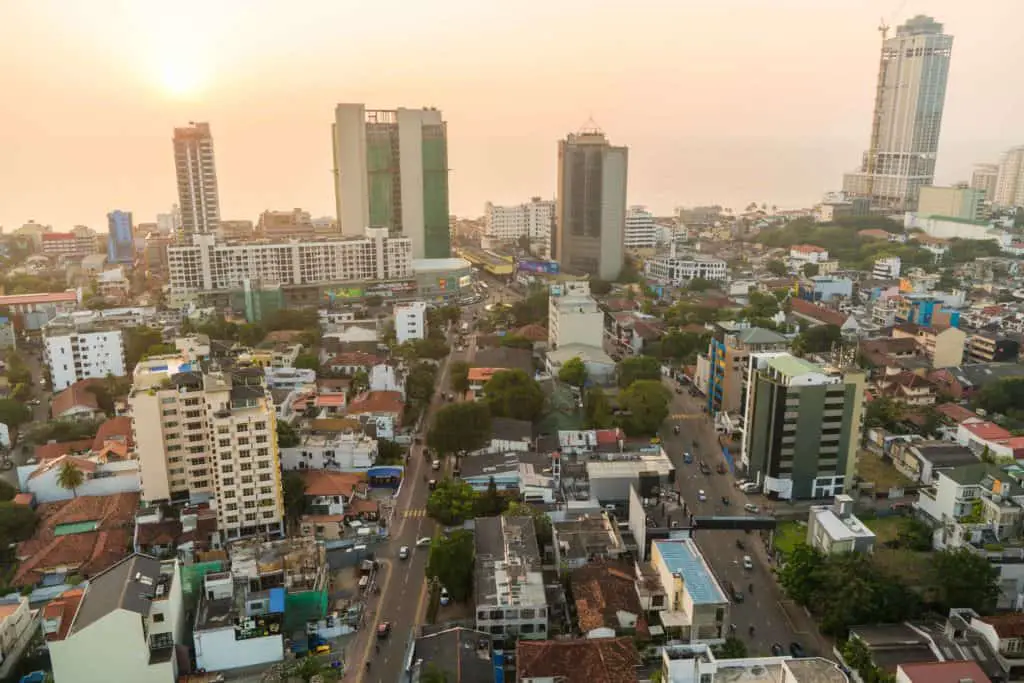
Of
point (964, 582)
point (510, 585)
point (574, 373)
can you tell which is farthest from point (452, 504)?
point (964, 582)

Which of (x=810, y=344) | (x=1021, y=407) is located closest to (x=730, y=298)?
(x=810, y=344)

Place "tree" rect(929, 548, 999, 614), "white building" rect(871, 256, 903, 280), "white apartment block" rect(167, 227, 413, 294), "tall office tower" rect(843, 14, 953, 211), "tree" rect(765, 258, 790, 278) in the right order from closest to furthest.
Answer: "tree" rect(929, 548, 999, 614)
"white apartment block" rect(167, 227, 413, 294)
"white building" rect(871, 256, 903, 280)
"tree" rect(765, 258, 790, 278)
"tall office tower" rect(843, 14, 953, 211)

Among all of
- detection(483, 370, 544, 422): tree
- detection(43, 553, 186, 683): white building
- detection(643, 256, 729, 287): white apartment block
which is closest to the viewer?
detection(43, 553, 186, 683): white building

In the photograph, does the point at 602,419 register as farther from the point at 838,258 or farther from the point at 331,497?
the point at 838,258

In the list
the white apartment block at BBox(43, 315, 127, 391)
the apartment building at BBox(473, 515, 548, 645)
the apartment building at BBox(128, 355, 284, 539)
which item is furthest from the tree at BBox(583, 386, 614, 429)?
the white apartment block at BBox(43, 315, 127, 391)

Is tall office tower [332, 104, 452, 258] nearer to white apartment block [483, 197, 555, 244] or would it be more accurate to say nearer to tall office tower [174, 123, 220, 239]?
tall office tower [174, 123, 220, 239]

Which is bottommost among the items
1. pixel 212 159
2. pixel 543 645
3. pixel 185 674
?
pixel 185 674
